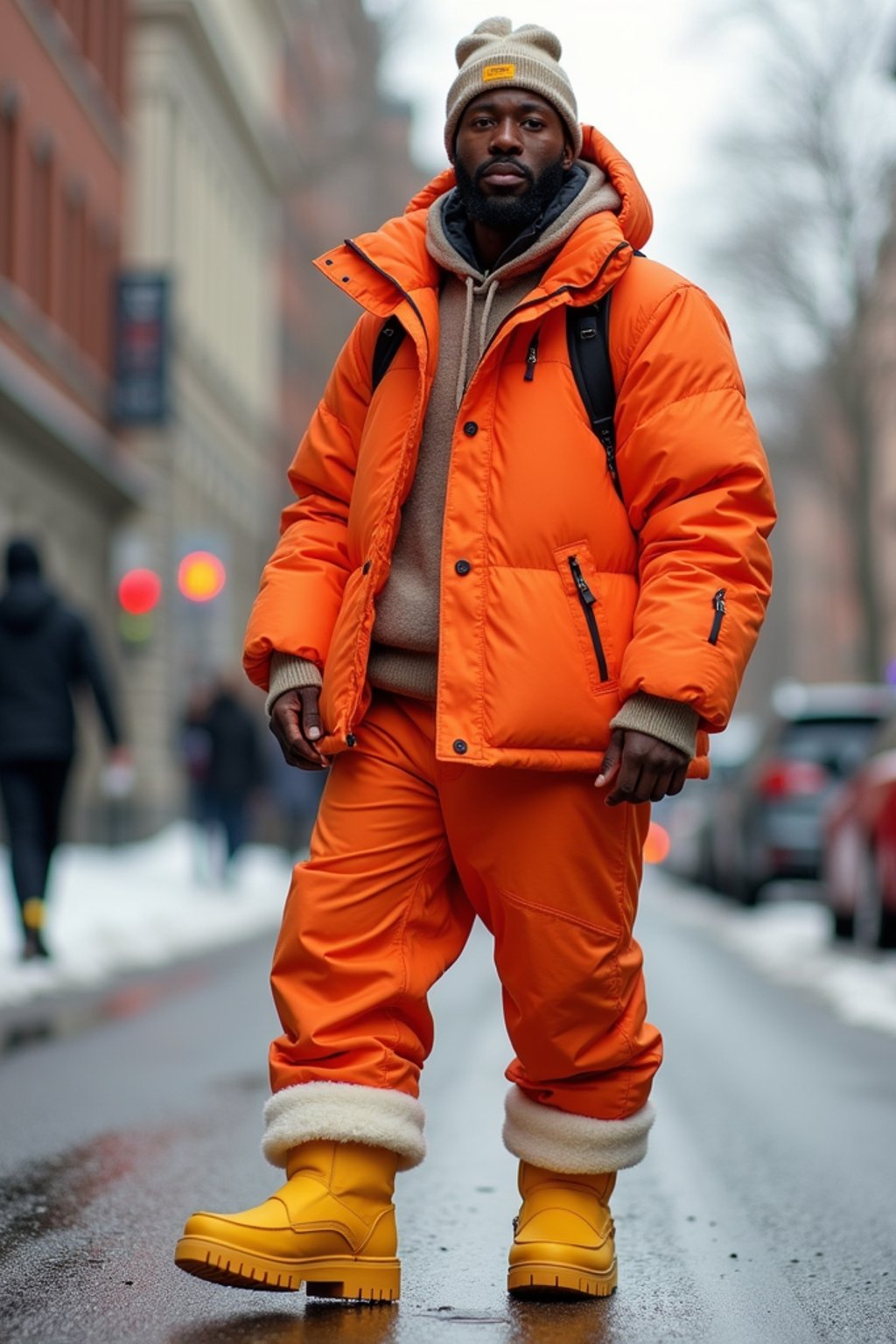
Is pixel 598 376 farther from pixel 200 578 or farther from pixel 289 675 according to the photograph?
pixel 200 578

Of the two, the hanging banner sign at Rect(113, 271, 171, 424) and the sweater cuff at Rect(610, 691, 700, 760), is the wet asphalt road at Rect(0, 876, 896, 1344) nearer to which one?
the sweater cuff at Rect(610, 691, 700, 760)

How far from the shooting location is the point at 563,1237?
4.36m

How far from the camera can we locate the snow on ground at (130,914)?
11609mm

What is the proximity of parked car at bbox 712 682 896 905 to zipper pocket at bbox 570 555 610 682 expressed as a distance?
559 inches

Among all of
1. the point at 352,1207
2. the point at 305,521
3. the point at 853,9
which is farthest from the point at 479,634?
the point at 853,9

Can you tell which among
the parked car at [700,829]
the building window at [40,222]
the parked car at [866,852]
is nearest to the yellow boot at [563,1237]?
the parked car at [866,852]

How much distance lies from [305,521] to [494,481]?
1.66ft

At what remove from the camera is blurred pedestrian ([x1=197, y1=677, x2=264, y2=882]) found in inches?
824

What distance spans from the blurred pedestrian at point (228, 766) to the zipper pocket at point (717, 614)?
16668 millimetres

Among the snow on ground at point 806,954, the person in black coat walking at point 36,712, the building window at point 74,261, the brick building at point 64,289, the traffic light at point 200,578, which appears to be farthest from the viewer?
the building window at point 74,261

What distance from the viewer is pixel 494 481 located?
14.0 feet

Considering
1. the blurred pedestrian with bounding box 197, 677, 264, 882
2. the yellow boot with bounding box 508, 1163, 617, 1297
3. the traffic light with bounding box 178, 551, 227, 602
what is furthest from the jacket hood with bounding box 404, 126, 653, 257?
the traffic light with bounding box 178, 551, 227, 602

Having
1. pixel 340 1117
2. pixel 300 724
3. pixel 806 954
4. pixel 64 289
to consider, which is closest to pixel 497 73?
pixel 300 724

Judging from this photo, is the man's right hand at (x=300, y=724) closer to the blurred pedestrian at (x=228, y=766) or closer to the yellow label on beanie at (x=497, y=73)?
the yellow label on beanie at (x=497, y=73)
